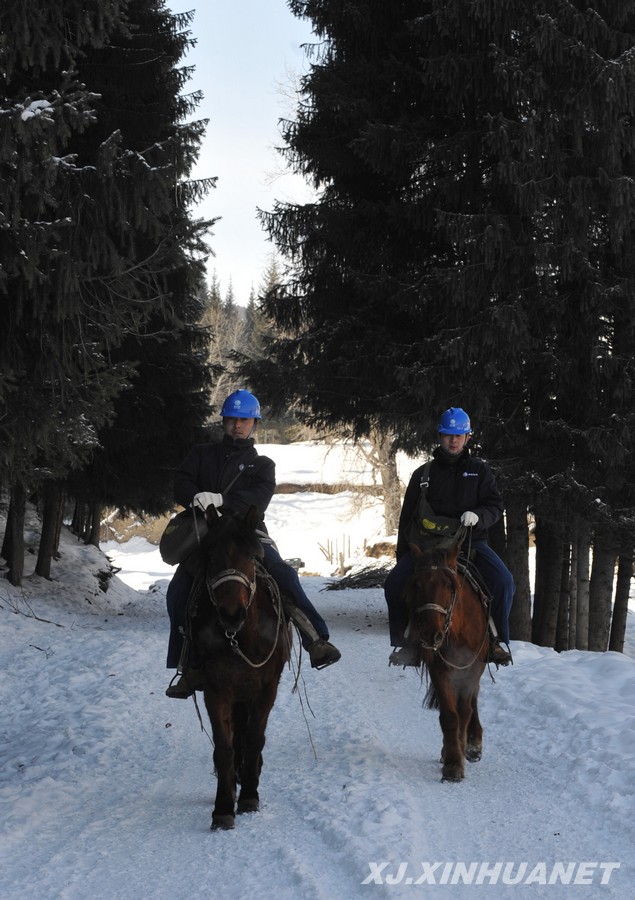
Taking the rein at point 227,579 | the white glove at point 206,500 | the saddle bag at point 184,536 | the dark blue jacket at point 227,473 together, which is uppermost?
the dark blue jacket at point 227,473

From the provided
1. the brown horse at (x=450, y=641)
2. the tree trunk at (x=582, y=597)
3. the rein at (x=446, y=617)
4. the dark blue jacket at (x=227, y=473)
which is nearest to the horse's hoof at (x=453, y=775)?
the brown horse at (x=450, y=641)

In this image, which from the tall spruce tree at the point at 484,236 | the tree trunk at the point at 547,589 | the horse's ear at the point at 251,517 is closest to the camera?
the horse's ear at the point at 251,517

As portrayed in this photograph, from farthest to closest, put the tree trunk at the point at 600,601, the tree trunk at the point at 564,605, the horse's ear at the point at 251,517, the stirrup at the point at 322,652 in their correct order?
the tree trunk at the point at 564,605 < the tree trunk at the point at 600,601 < the stirrup at the point at 322,652 < the horse's ear at the point at 251,517

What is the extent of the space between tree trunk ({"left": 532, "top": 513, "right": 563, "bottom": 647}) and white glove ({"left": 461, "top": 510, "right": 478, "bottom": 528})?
8301mm

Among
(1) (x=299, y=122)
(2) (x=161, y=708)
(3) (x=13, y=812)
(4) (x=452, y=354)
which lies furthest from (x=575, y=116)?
(3) (x=13, y=812)

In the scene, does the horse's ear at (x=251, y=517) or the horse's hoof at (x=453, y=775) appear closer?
the horse's ear at (x=251, y=517)

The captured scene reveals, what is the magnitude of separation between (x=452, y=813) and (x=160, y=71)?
49.2ft

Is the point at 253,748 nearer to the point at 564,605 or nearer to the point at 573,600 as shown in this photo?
the point at 564,605

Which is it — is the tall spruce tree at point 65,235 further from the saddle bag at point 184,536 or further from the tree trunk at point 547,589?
the tree trunk at point 547,589

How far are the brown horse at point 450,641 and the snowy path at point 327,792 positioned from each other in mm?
272

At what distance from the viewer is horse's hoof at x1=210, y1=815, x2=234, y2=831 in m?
5.20

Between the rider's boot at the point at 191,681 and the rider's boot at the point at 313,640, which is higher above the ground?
the rider's boot at the point at 313,640

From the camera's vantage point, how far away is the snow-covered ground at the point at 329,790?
14.5 ft

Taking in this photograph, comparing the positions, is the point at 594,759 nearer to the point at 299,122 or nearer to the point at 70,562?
the point at 299,122
